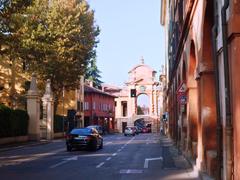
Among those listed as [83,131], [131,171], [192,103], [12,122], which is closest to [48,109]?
[12,122]

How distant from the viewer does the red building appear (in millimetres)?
100625

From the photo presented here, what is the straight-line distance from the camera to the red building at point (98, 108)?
3962 inches

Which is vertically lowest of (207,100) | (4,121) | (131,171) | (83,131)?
(131,171)

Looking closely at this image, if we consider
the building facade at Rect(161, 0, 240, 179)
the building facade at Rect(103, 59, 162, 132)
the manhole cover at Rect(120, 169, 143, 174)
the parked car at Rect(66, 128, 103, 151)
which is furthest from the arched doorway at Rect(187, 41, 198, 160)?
the building facade at Rect(103, 59, 162, 132)

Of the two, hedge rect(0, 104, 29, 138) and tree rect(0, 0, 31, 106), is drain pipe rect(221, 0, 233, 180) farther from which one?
hedge rect(0, 104, 29, 138)

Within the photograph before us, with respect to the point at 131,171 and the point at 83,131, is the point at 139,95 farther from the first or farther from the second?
the point at 131,171

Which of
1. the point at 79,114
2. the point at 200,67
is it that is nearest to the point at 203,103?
the point at 200,67

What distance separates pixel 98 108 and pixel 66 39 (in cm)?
5741

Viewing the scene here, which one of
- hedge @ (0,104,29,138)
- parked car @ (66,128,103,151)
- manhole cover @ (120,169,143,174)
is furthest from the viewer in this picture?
hedge @ (0,104,29,138)

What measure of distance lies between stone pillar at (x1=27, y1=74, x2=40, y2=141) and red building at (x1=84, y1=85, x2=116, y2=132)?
4842cm

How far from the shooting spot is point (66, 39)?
166 feet

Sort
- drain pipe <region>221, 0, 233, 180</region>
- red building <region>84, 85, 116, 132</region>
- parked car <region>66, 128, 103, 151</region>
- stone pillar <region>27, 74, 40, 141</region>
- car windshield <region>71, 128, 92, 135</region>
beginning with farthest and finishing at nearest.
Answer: red building <region>84, 85, 116, 132</region>
stone pillar <region>27, 74, 40, 141</region>
car windshield <region>71, 128, 92, 135</region>
parked car <region>66, 128, 103, 151</region>
drain pipe <region>221, 0, 233, 180</region>

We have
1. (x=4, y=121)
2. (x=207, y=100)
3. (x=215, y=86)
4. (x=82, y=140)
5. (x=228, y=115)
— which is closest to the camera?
(x=228, y=115)

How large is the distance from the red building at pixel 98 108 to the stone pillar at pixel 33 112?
48425 millimetres
